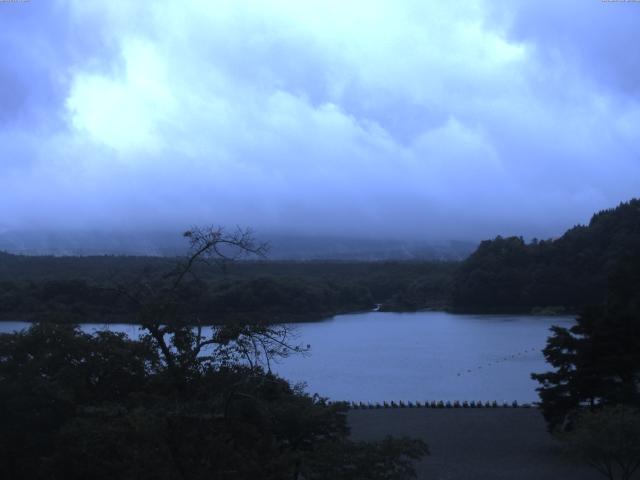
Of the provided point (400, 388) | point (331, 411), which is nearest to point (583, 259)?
point (400, 388)

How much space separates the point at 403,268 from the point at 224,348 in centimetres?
6531

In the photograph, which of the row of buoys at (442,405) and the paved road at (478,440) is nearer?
the paved road at (478,440)

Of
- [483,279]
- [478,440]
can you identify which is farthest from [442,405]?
[483,279]

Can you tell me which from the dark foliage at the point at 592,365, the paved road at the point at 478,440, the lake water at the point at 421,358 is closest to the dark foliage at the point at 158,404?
the lake water at the point at 421,358

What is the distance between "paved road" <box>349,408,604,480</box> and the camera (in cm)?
1355

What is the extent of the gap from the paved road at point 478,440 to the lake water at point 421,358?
2.92 metres

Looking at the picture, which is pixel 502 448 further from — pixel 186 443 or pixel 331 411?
pixel 186 443

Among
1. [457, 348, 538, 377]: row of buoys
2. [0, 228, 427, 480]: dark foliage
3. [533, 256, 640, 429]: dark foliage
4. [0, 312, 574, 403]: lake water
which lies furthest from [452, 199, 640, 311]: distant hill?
[0, 228, 427, 480]: dark foliage

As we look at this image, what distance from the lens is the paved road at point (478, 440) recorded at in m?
13.5

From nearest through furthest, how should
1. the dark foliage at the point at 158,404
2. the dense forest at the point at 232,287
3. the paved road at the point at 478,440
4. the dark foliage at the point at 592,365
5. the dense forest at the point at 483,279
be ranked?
the dark foliage at the point at 158,404
the dense forest at the point at 232,287
the paved road at the point at 478,440
the dark foliage at the point at 592,365
the dense forest at the point at 483,279

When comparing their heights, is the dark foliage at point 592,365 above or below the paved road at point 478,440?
above

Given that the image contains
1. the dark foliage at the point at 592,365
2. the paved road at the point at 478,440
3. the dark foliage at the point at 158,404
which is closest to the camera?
the dark foliage at the point at 158,404

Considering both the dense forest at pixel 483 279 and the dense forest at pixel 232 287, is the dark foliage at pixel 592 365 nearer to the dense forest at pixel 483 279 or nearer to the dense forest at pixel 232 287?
the dense forest at pixel 232 287

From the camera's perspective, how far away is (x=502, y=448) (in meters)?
15.6
